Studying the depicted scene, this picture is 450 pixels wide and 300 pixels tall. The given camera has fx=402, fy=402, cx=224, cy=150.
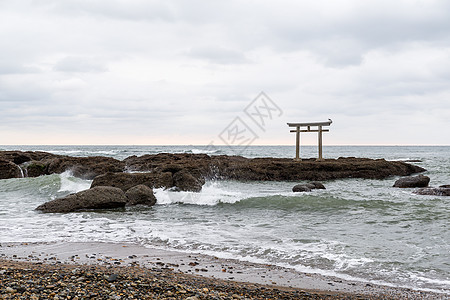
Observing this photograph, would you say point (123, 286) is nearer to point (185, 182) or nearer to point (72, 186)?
point (185, 182)

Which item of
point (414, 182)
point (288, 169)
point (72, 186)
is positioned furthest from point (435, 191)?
point (72, 186)

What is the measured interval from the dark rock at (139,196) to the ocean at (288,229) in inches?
20.0

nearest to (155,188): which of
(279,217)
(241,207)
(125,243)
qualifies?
(241,207)

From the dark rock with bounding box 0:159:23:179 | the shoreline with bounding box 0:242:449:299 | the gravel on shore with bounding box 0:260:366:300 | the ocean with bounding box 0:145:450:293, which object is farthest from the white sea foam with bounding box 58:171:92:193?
the gravel on shore with bounding box 0:260:366:300

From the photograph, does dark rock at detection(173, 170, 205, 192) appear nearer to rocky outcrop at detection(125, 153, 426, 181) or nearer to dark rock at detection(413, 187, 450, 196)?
rocky outcrop at detection(125, 153, 426, 181)

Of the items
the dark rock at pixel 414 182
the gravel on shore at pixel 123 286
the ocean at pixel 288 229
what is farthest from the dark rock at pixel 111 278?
the dark rock at pixel 414 182

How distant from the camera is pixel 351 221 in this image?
10.5m

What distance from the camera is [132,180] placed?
14.7 metres

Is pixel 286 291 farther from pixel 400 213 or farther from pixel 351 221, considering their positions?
pixel 400 213

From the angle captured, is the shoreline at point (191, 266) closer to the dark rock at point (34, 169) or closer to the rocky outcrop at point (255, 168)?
the rocky outcrop at point (255, 168)

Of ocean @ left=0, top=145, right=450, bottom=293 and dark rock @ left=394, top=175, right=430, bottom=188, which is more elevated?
dark rock @ left=394, top=175, right=430, bottom=188

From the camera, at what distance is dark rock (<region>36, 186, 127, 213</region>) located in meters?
12.0

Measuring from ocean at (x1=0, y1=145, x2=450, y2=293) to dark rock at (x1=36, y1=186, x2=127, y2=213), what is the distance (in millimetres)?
446

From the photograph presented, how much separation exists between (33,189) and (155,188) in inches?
233
